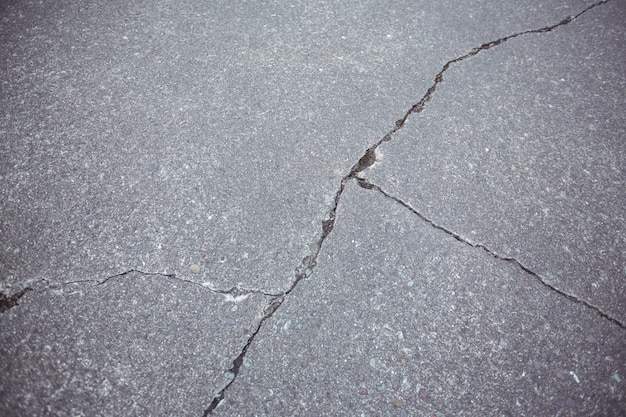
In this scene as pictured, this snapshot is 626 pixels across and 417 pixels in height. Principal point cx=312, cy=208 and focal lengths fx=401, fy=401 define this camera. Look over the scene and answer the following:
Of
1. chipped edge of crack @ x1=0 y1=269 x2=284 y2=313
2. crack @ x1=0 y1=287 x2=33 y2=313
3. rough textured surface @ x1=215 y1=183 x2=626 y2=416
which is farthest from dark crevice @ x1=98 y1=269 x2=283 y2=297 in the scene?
crack @ x1=0 y1=287 x2=33 y2=313

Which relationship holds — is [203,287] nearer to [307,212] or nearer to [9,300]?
[307,212]

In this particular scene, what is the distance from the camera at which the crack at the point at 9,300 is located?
1.71 metres

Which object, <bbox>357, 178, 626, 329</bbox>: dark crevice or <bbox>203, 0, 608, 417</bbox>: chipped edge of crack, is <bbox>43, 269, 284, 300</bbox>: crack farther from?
<bbox>357, 178, 626, 329</bbox>: dark crevice

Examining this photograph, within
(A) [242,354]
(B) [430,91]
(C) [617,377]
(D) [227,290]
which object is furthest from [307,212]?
(C) [617,377]

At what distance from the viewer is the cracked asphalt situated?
165 centimetres

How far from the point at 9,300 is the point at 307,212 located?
1.38 meters

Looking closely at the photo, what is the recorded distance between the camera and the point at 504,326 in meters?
1.80

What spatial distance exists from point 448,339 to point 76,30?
2939 millimetres

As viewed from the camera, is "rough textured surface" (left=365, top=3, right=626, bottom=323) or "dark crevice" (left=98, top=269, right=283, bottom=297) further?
"rough textured surface" (left=365, top=3, right=626, bottom=323)

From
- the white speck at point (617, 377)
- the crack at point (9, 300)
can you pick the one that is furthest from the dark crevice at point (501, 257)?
the crack at point (9, 300)

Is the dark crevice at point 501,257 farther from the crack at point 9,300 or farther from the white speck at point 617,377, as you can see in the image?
the crack at point 9,300

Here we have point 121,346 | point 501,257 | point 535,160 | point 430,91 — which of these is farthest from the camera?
point 430,91

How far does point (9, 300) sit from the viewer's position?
173 centimetres

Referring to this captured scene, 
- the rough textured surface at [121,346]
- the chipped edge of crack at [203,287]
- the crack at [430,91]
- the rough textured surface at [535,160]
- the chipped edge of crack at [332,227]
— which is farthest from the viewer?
the crack at [430,91]
